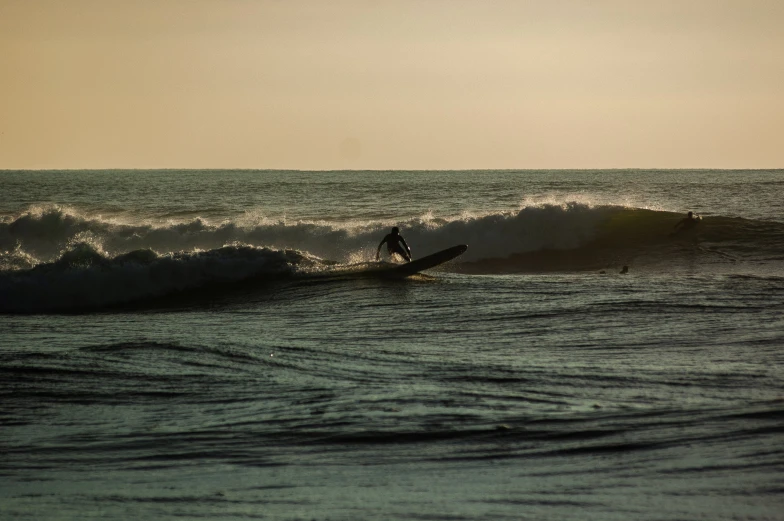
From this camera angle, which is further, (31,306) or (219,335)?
(31,306)

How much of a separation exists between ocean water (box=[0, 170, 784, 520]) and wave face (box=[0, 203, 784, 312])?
0.11 meters

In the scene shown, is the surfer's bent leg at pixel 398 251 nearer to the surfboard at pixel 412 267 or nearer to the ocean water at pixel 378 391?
the surfboard at pixel 412 267

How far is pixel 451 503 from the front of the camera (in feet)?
19.5

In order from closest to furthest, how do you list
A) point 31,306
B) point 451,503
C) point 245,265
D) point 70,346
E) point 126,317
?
point 451,503 → point 70,346 → point 126,317 → point 31,306 → point 245,265

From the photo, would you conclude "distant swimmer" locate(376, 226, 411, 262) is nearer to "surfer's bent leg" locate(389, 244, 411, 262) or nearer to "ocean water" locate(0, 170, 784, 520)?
"surfer's bent leg" locate(389, 244, 411, 262)

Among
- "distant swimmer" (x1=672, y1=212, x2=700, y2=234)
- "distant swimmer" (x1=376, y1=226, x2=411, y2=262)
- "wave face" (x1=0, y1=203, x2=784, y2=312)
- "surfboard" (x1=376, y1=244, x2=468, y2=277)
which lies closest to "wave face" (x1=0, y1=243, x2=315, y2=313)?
"wave face" (x1=0, y1=203, x2=784, y2=312)

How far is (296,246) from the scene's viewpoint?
2941 cm

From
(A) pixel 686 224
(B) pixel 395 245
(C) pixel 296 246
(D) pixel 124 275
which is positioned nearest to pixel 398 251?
(B) pixel 395 245

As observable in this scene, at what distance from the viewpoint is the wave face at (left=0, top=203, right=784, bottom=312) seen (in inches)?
784

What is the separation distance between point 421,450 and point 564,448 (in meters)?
1.06

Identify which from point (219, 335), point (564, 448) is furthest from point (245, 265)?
point (564, 448)

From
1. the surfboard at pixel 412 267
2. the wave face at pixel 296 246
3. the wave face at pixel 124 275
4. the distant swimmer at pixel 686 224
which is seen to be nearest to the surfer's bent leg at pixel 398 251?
the surfboard at pixel 412 267

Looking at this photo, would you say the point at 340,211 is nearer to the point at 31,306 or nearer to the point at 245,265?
the point at 245,265

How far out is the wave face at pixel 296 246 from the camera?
65.4 ft
